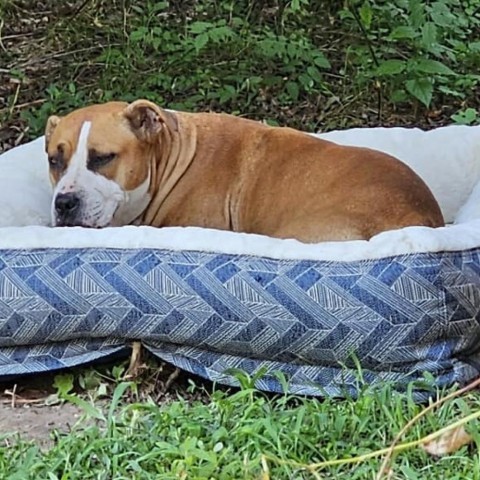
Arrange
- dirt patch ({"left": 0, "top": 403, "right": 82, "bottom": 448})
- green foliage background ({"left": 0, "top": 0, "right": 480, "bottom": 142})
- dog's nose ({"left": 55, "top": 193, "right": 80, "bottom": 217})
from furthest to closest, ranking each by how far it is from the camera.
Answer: green foliage background ({"left": 0, "top": 0, "right": 480, "bottom": 142}), dog's nose ({"left": 55, "top": 193, "right": 80, "bottom": 217}), dirt patch ({"left": 0, "top": 403, "right": 82, "bottom": 448})

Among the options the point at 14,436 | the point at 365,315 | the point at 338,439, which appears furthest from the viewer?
the point at 365,315

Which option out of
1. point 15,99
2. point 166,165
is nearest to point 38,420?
point 166,165

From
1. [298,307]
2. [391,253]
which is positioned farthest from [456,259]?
[298,307]

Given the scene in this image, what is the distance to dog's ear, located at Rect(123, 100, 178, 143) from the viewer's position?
412 centimetres

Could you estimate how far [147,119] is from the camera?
165 inches

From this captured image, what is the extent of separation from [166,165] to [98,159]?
33 cm

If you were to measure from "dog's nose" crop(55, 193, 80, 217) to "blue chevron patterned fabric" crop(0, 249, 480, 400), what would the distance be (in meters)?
0.57

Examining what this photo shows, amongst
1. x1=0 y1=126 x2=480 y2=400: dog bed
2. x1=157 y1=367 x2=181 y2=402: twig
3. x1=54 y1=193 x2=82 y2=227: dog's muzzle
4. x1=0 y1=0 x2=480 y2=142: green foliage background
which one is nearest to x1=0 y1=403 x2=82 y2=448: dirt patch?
x1=0 y1=126 x2=480 y2=400: dog bed

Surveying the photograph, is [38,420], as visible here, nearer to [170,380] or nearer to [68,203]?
[170,380]

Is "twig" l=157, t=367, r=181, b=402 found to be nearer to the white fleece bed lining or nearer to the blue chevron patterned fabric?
the blue chevron patterned fabric

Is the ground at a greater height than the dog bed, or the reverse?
the dog bed

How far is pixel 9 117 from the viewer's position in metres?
6.62

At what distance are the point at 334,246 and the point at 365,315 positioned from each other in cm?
26

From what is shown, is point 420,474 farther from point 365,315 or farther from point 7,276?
point 7,276
